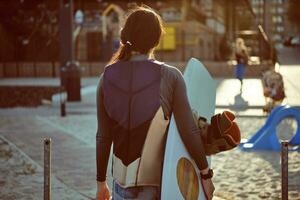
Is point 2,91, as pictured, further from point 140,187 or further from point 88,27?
point 140,187

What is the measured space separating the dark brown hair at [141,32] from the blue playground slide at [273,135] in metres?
7.02

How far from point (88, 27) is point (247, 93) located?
758 inches

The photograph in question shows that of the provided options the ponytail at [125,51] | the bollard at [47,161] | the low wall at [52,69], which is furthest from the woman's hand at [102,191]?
the low wall at [52,69]

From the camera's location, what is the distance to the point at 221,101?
17.9m

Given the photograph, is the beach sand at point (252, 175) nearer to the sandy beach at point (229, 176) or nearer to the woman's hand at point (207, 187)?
the sandy beach at point (229, 176)

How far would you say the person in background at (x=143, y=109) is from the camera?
10.3ft

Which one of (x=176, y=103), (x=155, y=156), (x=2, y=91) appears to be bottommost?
(x=2, y=91)

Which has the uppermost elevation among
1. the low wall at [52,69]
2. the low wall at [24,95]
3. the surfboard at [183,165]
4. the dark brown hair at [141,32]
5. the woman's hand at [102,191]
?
the dark brown hair at [141,32]

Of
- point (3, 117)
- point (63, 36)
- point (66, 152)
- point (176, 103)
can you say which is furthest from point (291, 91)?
point (176, 103)

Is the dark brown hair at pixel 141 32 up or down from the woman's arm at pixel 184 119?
up

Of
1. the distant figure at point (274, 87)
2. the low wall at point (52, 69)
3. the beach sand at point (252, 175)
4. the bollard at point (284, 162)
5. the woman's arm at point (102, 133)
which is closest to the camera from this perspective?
the woman's arm at point (102, 133)

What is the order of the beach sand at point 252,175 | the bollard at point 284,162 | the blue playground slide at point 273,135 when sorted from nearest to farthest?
the bollard at point 284,162 < the beach sand at point 252,175 < the blue playground slide at point 273,135

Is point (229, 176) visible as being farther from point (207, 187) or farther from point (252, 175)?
point (207, 187)

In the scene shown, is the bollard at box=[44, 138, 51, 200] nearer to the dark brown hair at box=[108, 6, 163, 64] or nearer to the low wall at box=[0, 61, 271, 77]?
the dark brown hair at box=[108, 6, 163, 64]
